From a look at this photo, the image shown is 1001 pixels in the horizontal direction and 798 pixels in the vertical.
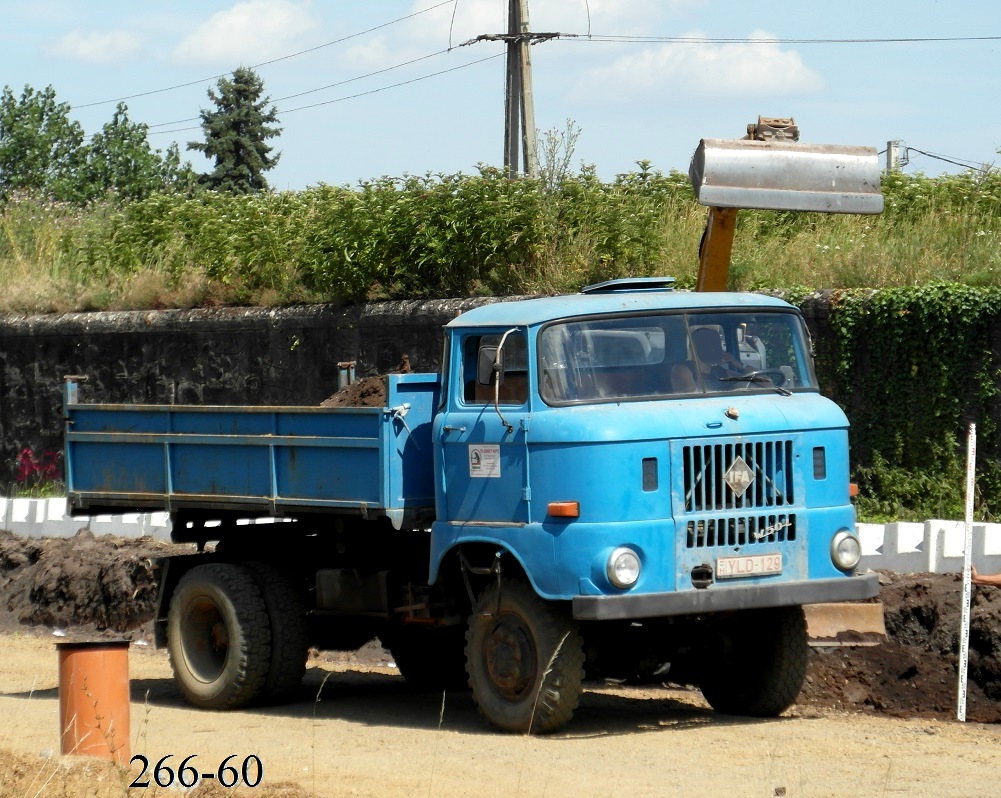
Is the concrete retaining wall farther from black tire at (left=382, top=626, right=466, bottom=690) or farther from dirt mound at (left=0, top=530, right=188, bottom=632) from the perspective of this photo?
dirt mound at (left=0, top=530, right=188, bottom=632)

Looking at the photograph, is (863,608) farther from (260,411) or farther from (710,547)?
(260,411)

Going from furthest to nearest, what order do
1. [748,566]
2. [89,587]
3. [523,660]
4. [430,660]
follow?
[89,587]
[430,660]
[523,660]
[748,566]

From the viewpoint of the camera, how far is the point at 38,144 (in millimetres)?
58938

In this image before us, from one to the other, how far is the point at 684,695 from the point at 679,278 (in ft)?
20.7

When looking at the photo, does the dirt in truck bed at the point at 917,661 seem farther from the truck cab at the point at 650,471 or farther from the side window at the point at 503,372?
the side window at the point at 503,372

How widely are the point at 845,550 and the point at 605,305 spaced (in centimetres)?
202

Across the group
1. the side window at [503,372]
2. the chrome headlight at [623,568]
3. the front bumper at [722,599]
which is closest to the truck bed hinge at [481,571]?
the front bumper at [722,599]

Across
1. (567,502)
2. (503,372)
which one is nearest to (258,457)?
(503,372)

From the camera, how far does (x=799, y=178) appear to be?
10.9 m

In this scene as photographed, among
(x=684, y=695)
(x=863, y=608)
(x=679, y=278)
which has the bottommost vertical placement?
(x=684, y=695)

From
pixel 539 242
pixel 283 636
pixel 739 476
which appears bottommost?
pixel 283 636

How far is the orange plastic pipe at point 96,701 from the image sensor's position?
26.0 ft

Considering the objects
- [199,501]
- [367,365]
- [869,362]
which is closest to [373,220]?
[367,365]

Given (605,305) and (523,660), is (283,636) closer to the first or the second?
(523,660)
